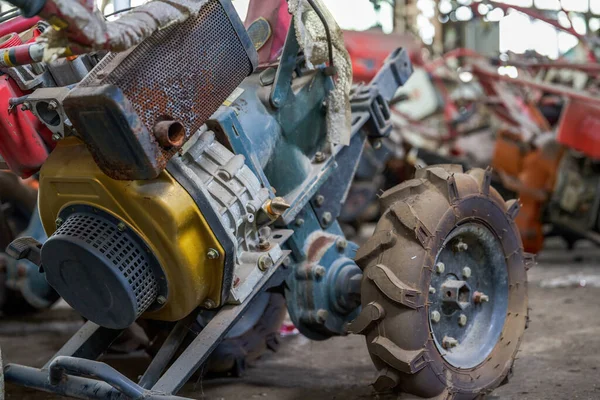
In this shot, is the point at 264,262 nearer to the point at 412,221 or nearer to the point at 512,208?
the point at 412,221

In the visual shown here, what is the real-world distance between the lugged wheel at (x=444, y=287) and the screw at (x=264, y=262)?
0.99ft

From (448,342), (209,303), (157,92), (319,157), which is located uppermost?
(157,92)

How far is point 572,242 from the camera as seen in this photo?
6824 millimetres

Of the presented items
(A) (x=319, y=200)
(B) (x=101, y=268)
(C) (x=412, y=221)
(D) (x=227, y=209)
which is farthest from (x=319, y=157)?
(B) (x=101, y=268)

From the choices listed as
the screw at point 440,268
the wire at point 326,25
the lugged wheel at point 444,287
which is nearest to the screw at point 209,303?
the lugged wheel at point 444,287

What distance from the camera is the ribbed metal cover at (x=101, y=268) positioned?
2133mm

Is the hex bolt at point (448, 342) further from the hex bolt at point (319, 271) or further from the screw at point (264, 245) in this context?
the screw at point (264, 245)

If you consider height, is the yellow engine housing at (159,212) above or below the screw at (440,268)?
above

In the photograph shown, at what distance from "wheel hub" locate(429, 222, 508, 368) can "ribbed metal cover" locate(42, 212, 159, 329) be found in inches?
36.8

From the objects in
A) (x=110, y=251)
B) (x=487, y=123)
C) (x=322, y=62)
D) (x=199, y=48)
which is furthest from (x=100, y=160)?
(x=487, y=123)

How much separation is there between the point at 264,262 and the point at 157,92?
67 centimetres

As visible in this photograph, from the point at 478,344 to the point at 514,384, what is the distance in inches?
13.7

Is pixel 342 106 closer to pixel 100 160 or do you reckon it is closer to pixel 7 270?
pixel 100 160

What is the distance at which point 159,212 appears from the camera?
2098 millimetres
